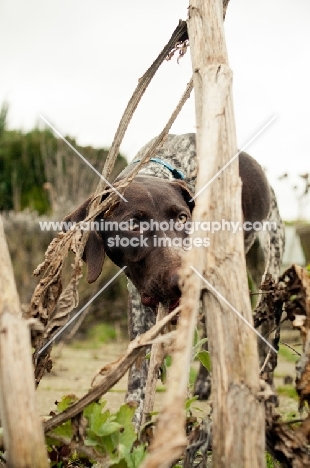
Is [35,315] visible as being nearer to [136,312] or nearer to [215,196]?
[215,196]

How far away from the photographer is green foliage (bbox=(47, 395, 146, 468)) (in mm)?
1496

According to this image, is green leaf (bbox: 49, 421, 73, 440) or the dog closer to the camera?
green leaf (bbox: 49, 421, 73, 440)

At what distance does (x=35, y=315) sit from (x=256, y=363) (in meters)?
0.68

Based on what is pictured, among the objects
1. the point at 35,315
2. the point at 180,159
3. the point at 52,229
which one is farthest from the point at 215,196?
the point at 52,229

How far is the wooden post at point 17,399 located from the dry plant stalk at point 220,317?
0.25 metres

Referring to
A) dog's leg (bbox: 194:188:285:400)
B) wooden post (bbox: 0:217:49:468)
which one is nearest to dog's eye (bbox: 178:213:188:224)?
dog's leg (bbox: 194:188:285:400)

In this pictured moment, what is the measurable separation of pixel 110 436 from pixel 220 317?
0.44 metres

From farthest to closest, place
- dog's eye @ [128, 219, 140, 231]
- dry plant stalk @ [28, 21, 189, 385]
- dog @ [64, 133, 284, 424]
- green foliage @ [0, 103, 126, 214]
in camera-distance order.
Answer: green foliage @ [0, 103, 126, 214], dog's eye @ [128, 219, 140, 231], dog @ [64, 133, 284, 424], dry plant stalk @ [28, 21, 189, 385]

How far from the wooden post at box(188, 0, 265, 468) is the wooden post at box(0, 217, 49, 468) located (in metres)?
0.37

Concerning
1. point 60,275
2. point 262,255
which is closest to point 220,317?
point 60,275

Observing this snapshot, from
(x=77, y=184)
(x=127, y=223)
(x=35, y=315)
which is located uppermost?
(x=77, y=184)

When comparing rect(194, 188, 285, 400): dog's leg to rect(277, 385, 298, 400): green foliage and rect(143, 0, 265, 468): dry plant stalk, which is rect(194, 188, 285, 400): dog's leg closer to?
rect(277, 385, 298, 400): green foliage

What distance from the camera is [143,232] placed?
3.26m

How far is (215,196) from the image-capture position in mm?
1442
